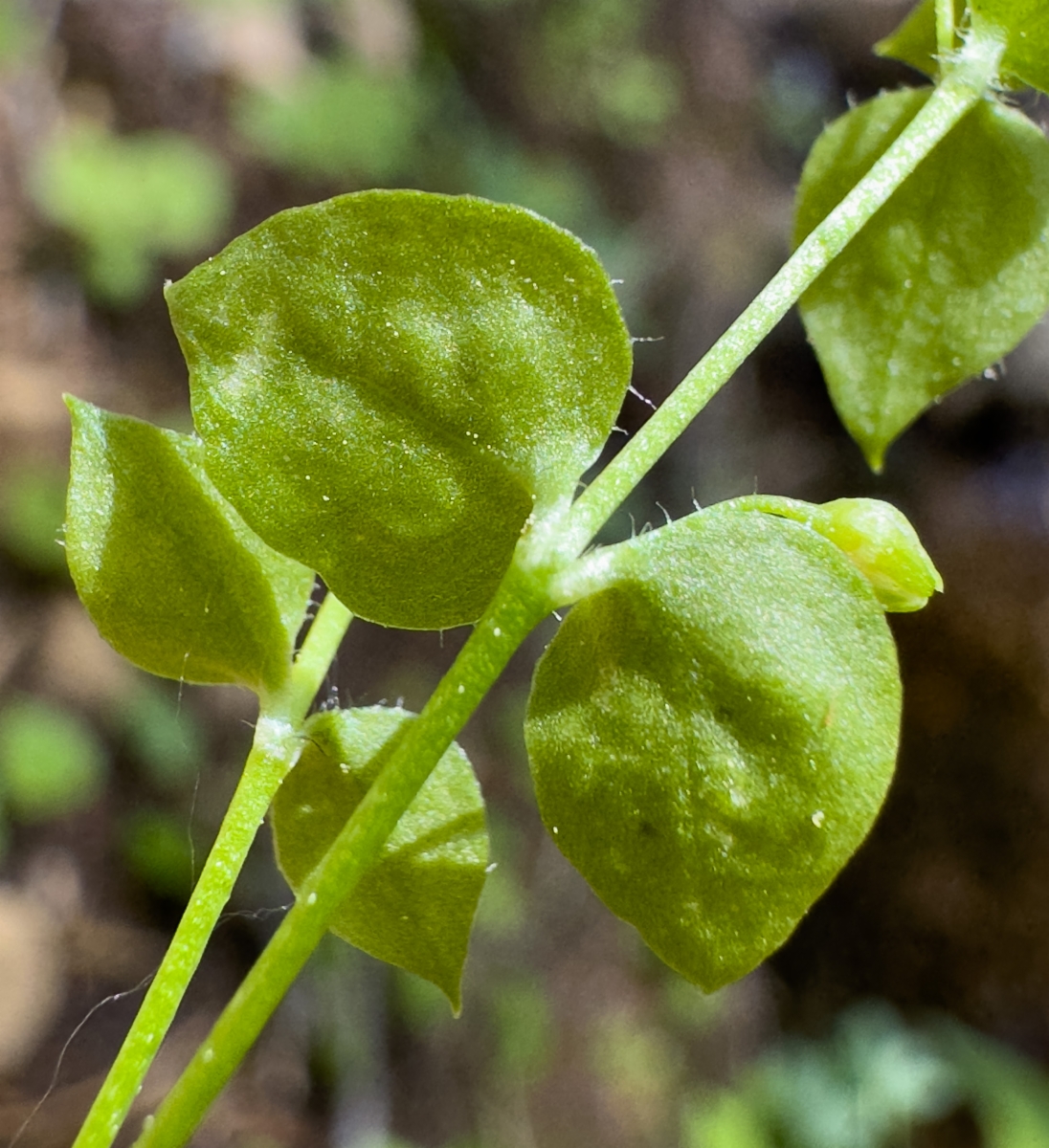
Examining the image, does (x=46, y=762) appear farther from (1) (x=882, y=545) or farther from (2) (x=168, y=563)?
(1) (x=882, y=545)

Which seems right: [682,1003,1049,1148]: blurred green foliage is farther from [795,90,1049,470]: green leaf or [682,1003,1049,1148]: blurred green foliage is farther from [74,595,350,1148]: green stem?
[74,595,350,1148]: green stem

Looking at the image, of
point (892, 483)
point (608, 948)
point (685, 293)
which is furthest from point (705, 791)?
point (685, 293)

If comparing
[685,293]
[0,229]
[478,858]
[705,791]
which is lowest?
[0,229]

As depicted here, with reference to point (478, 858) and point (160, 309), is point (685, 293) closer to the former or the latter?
point (160, 309)

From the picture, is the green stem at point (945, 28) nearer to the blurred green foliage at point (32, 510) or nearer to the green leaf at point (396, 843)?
the green leaf at point (396, 843)

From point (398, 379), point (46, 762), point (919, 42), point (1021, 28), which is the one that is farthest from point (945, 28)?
point (46, 762)

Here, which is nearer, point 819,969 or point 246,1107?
point 246,1107
